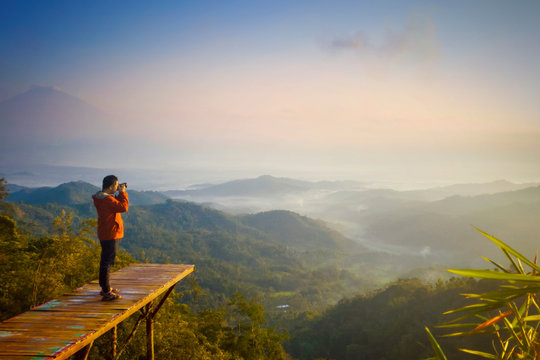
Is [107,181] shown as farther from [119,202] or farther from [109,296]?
[109,296]

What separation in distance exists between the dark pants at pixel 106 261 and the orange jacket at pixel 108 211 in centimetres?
11

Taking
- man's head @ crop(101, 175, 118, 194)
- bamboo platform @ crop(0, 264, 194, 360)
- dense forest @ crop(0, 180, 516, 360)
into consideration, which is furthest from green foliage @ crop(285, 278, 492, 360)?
man's head @ crop(101, 175, 118, 194)

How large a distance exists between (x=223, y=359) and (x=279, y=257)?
161 metres

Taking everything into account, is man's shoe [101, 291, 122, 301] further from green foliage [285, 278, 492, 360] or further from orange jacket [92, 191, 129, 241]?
green foliage [285, 278, 492, 360]

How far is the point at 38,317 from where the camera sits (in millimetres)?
4531

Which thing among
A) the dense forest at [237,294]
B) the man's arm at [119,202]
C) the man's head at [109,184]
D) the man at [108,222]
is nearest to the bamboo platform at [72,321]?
the man at [108,222]

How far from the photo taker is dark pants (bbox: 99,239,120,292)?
5180 mm

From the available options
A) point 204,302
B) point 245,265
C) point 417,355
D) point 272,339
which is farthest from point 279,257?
point 272,339

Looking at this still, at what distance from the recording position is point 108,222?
5285 millimetres

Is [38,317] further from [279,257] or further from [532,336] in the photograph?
[279,257]

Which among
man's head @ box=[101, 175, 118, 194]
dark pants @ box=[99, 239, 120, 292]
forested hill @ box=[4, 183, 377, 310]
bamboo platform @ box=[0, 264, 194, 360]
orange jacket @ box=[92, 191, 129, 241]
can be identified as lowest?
→ forested hill @ box=[4, 183, 377, 310]

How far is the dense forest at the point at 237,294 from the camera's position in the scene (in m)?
13.8

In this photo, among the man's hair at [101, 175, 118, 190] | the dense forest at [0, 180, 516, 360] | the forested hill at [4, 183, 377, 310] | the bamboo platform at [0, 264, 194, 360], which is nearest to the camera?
the bamboo platform at [0, 264, 194, 360]

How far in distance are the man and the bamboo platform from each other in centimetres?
28
